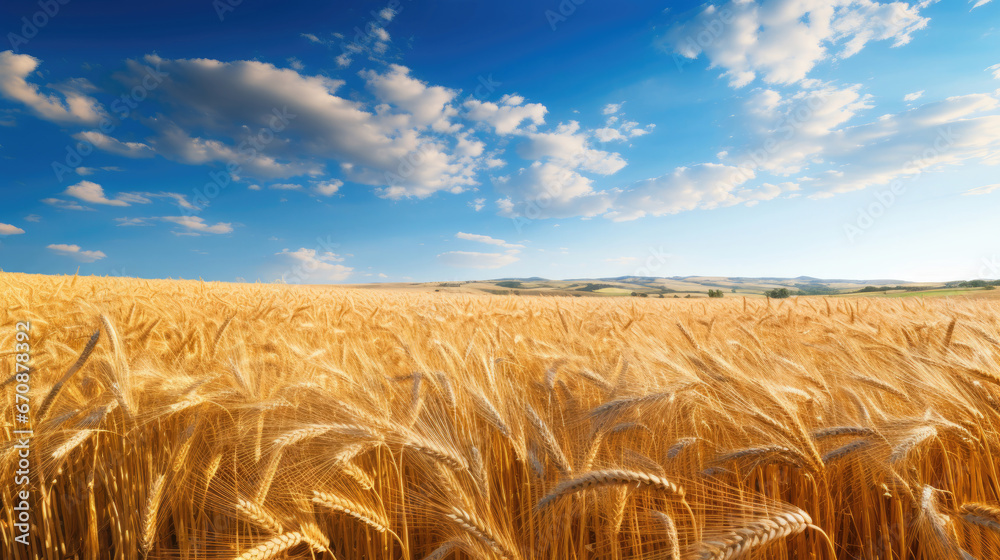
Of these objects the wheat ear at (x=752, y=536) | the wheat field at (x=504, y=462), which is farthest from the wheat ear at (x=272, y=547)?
the wheat ear at (x=752, y=536)

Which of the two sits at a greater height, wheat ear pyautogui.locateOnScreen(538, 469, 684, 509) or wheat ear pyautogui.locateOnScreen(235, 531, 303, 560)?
wheat ear pyautogui.locateOnScreen(538, 469, 684, 509)

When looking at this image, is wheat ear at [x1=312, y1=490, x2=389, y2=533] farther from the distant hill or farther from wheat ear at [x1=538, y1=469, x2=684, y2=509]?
the distant hill

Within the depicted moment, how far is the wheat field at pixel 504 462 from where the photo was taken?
1152 millimetres

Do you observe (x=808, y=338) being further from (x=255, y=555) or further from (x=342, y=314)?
(x=342, y=314)

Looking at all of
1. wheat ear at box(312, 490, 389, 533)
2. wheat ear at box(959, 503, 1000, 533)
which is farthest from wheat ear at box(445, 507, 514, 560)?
wheat ear at box(959, 503, 1000, 533)

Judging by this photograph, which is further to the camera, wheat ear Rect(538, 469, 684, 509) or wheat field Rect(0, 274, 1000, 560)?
wheat field Rect(0, 274, 1000, 560)

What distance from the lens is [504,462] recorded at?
1.54 metres

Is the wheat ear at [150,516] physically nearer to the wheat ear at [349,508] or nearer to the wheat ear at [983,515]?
the wheat ear at [349,508]

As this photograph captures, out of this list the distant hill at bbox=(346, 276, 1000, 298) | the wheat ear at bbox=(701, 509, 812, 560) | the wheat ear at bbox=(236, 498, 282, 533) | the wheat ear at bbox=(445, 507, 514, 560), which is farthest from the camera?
the distant hill at bbox=(346, 276, 1000, 298)

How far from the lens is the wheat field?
1.15m

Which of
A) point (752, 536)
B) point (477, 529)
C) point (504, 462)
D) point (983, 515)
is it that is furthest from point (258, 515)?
point (983, 515)

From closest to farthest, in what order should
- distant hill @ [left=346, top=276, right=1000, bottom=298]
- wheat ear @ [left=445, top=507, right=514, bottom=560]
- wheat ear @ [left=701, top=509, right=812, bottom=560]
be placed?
wheat ear @ [left=701, top=509, right=812, bottom=560], wheat ear @ [left=445, top=507, right=514, bottom=560], distant hill @ [left=346, top=276, right=1000, bottom=298]

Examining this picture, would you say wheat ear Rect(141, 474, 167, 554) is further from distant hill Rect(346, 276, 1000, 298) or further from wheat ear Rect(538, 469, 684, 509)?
distant hill Rect(346, 276, 1000, 298)

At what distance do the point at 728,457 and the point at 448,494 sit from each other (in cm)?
87
